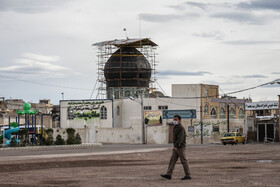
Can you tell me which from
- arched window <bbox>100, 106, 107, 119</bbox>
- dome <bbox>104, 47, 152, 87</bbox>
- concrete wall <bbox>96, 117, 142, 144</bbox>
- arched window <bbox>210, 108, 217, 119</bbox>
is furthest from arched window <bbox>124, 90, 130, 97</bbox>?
concrete wall <bbox>96, 117, 142, 144</bbox>

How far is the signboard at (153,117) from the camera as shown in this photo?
2782 inches

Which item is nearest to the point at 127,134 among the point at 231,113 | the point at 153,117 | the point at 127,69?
the point at 153,117

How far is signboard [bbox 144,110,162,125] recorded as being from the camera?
70.7 m

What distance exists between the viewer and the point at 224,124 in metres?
69.6

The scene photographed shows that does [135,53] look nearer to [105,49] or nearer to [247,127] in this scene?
[105,49]

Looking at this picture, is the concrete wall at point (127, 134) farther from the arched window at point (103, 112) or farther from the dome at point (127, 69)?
the dome at point (127, 69)

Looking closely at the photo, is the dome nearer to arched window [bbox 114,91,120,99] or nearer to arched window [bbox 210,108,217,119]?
arched window [bbox 114,91,120,99]

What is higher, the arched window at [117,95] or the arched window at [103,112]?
the arched window at [117,95]

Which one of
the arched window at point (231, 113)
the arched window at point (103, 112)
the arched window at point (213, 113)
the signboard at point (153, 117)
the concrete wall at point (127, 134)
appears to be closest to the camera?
the concrete wall at point (127, 134)

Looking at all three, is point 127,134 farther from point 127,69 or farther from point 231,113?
point 231,113

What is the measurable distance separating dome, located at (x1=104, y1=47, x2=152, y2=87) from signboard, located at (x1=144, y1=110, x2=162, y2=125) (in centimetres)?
1831

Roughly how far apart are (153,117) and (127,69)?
63.1 feet

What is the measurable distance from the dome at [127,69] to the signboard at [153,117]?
18.3 meters

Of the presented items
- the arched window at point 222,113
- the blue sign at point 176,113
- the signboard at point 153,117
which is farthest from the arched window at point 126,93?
the blue sign at point 176,113
